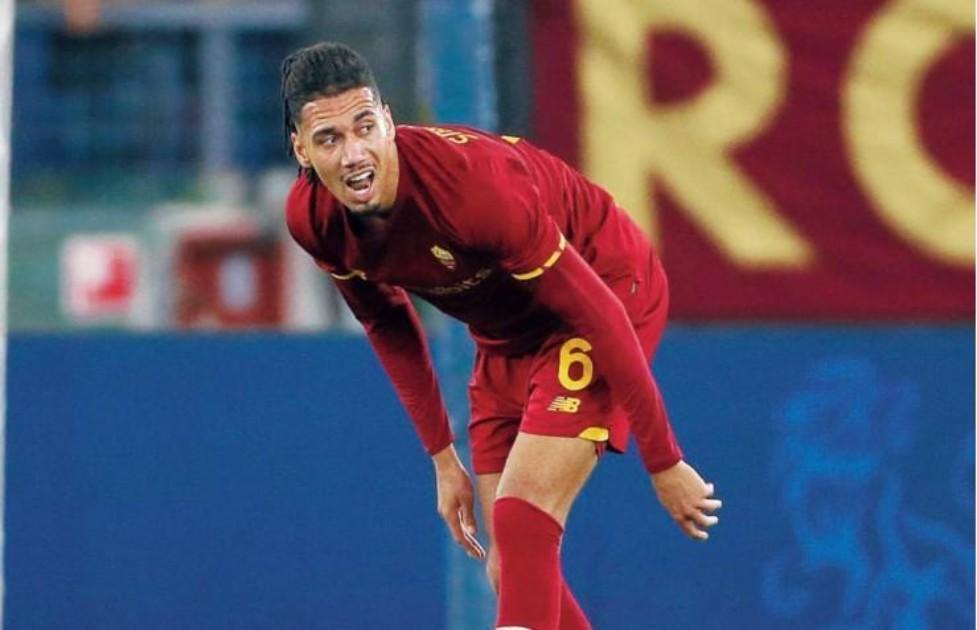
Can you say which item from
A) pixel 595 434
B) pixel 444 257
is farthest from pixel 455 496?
pixel 444 257

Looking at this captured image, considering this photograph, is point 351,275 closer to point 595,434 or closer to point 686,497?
point 595,434

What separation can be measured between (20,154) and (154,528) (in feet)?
6.63

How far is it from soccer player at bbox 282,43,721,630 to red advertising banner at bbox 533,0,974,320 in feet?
7.38

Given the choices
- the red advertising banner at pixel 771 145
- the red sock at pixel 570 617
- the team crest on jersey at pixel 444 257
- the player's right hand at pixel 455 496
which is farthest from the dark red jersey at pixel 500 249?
the red advertising banner at pixel 771 145

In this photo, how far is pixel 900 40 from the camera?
718 cm

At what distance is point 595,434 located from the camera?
186 inches

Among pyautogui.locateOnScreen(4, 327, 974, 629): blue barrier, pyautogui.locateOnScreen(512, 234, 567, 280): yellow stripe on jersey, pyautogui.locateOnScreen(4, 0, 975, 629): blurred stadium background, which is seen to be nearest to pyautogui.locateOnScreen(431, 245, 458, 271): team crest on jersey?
pyautogui.locateOnScreen(512, 234, 567, 280): yellow stripe on jersey

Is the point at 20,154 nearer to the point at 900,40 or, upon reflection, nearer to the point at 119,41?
the point at 119,41

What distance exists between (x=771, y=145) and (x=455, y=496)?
2.57 m

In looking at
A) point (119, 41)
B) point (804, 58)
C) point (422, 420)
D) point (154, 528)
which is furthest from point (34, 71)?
point (422, 420)

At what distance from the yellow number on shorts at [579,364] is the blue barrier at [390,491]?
2.21 meters

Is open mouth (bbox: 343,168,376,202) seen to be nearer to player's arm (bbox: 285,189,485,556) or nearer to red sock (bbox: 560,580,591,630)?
player's arm (bbox: 285,189,485,556)

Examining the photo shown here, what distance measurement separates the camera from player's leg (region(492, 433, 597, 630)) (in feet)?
15.4

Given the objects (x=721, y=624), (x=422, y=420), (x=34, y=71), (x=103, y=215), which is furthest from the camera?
(x=34, y=71)
